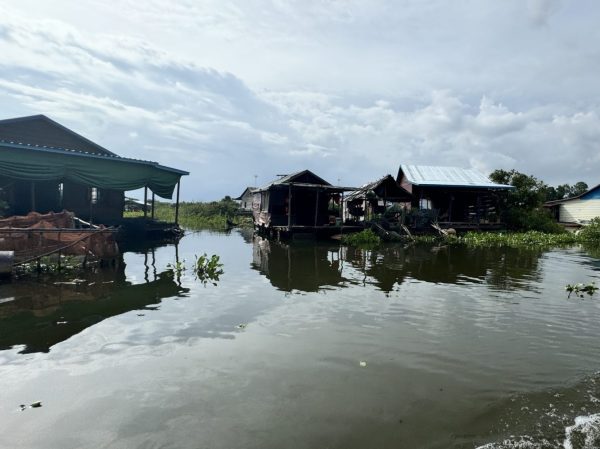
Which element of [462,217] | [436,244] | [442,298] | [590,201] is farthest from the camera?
[590,201]

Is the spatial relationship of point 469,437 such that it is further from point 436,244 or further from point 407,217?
point 407,217

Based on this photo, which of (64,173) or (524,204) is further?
(524,204)

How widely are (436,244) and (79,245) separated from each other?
62.4 feet

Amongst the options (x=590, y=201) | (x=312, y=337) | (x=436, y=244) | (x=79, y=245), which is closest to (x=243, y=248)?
(x=79, y=245)

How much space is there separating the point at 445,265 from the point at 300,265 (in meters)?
5.81

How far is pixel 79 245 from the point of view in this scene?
474 inches

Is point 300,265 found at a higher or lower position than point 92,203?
lower

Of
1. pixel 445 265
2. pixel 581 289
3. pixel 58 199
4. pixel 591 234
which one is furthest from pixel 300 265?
pixel 591 234

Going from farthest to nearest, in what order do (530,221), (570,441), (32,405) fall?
(530,221)
(32,405)
(570,441)

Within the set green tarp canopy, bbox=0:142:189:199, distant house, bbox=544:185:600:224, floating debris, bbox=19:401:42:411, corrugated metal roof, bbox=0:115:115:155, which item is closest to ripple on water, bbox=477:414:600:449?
floating debris, bbox=19:401:42:411

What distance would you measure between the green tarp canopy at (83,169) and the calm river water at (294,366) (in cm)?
907

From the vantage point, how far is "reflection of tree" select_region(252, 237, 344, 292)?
11453 mm

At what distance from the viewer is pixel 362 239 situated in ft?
76.8

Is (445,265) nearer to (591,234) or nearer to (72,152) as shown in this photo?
(72,152)
